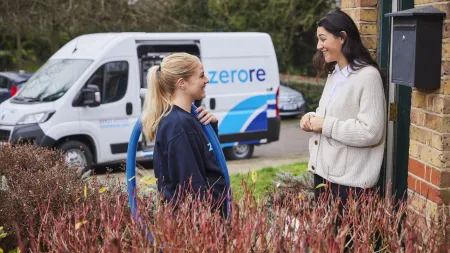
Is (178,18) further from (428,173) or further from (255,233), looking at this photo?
(255,233)

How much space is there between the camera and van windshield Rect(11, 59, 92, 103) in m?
10.8

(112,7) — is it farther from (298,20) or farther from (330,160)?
(330,160)

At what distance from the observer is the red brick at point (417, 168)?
3.62 metres

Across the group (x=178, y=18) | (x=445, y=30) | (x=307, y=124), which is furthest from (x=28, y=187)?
(x=178, y=18)

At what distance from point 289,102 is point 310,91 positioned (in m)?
2.09

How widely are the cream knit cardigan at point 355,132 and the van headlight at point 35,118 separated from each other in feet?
24.1

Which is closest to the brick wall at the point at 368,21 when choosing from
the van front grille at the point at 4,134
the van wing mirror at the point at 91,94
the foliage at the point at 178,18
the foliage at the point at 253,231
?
the foliage at the point at 253,231

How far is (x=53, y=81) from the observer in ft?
36.0

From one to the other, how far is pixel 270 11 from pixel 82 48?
45.9 ft

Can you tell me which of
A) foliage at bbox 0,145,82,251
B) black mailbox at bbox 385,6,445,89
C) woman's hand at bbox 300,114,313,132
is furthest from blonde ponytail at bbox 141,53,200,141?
black mailbox at bbox 385,6,445,89

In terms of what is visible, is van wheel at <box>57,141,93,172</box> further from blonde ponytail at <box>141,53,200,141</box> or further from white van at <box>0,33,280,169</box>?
blonde ponytail at <box>141,53,200,141</box>

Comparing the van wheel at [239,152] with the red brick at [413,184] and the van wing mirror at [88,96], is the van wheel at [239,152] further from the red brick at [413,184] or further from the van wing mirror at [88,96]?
the red brick at [413,184]

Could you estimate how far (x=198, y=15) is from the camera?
26.8 meters

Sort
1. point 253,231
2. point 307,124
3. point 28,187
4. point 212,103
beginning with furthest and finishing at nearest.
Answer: point 212,103
point 28,187
point 307,124
point 253,231
